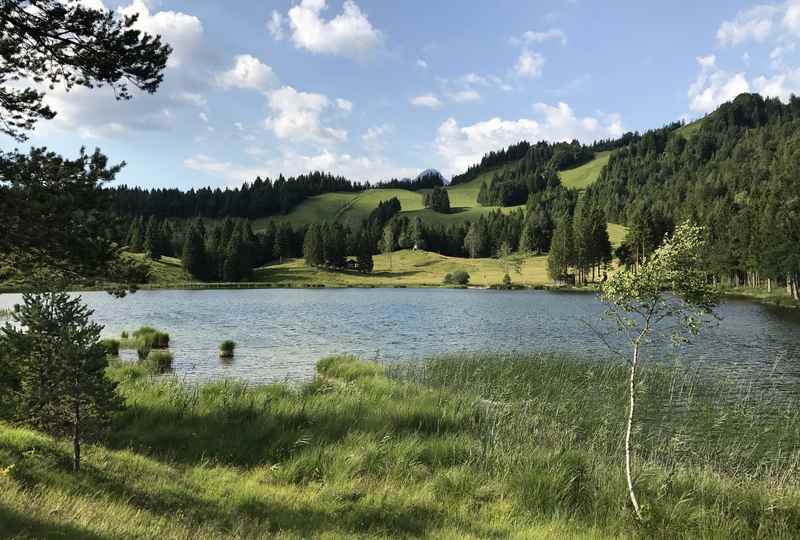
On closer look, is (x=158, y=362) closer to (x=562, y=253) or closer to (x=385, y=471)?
(x=385, y=471)

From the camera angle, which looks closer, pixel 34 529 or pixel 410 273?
pixel 34 529

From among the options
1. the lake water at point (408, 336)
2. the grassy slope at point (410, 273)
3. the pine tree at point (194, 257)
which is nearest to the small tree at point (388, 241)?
the grassy slope at point (410, 273)

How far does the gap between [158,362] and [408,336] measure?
1895cm

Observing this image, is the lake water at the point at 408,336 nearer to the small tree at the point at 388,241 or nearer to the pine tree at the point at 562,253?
the pine tree at the point at 562,253

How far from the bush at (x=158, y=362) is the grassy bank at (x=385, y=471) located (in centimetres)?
787

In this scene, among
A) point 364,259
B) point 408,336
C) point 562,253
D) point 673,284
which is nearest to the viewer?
A: point 673,284

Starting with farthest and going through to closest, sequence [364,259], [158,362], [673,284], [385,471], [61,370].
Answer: [364,259] < [158,362] < [385,471] < [61,370] < [673,284]

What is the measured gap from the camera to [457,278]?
134 meters

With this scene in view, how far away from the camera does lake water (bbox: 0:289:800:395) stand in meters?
29.0

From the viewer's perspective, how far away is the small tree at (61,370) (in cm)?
973

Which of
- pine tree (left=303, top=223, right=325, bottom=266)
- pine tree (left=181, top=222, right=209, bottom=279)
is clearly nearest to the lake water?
pine tree (left=181, top=222, right=209, bottom=279)

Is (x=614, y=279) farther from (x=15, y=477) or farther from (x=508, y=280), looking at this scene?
(x=508, y=280)

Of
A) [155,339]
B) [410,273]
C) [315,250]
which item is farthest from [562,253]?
[155,339]

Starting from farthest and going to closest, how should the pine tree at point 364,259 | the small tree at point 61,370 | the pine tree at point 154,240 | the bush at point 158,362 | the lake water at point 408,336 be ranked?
the pine tree at point 364,259 → the pine tree at point 154,240 → the lake water at point 408,336 → the bush at point 158,362 → the small tree at point 61,370
